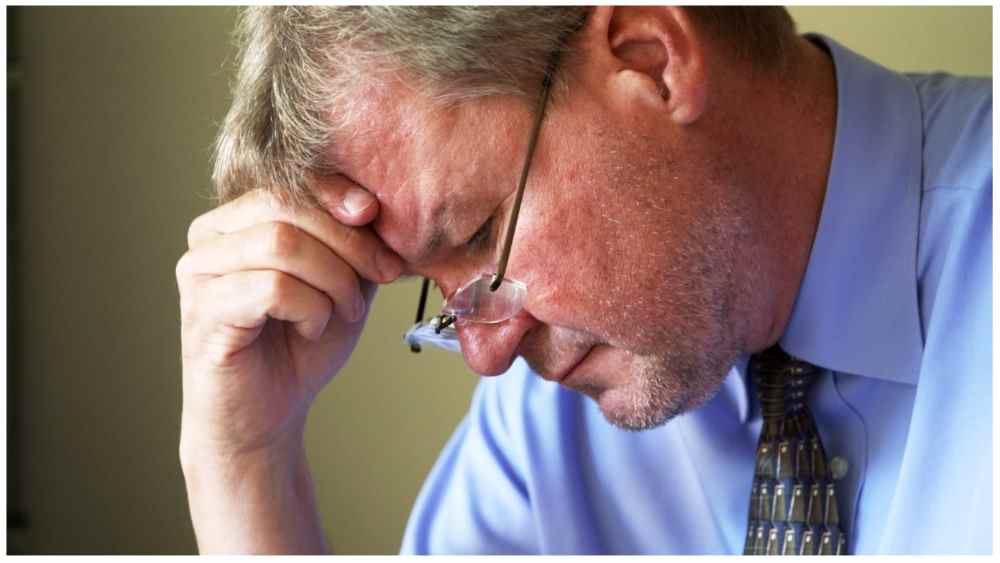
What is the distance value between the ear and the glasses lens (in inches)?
8.6

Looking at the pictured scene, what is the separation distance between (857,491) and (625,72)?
518 mm

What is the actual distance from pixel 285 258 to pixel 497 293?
232mm

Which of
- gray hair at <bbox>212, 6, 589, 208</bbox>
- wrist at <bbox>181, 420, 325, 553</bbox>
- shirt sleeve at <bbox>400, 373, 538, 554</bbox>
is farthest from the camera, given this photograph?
shirt sleeve at <bbox>400, 373, 538, 554</bbox>

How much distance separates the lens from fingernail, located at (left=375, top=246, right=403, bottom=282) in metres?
1.15

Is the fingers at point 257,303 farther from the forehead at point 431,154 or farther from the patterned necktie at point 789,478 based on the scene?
the patterned necktie at point 789,478

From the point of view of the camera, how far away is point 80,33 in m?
2.28

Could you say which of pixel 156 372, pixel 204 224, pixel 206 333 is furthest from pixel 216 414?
pixel 156 372

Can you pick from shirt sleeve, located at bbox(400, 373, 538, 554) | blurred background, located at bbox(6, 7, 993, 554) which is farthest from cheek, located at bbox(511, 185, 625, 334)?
blurred background, located at bbox(6, 7, 993, 554)

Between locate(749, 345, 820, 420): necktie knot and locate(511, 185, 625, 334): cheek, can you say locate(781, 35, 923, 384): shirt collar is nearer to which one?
locate(749, 345, 820, 420): necktie knot

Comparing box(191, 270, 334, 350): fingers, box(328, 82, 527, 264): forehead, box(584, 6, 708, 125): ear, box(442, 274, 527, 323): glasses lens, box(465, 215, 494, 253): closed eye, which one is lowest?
box(191, 270, 334, 350): fingers

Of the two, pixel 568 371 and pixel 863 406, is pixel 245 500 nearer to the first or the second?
pixel 568 371

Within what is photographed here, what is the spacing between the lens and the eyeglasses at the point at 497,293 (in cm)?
104

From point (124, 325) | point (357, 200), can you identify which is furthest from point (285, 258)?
point (124, 325)

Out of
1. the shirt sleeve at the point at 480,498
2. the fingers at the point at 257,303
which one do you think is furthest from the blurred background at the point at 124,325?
the fingers at the point at 257,303
